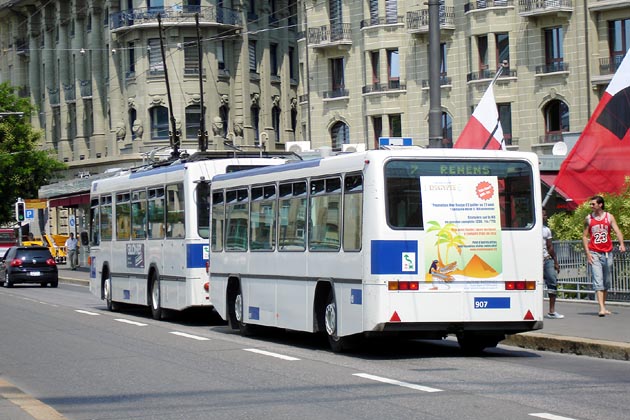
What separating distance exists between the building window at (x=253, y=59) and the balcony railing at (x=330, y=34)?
687 inches

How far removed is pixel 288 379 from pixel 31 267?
33787mm

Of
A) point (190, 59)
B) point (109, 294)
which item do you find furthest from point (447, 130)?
point (109, 294)

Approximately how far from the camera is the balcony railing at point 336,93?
56188 mm

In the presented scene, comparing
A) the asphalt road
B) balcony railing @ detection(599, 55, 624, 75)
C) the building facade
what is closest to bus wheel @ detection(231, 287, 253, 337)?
Result: the asphalt road

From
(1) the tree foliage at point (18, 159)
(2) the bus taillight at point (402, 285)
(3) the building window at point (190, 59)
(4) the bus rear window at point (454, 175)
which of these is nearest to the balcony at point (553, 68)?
(3) the building window at point (190, 59)

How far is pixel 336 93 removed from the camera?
56719 millimetres

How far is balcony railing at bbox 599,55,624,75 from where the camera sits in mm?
46062

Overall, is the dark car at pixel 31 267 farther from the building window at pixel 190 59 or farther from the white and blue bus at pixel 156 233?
the building window at pixel 190 59

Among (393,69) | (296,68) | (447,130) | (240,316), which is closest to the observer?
(240,316)

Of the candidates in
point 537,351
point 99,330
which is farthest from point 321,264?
point 99,330

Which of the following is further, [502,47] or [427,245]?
[502,47]

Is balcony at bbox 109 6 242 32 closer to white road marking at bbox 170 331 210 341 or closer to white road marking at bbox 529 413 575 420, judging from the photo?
white road marking at bbox 170 331 210 341

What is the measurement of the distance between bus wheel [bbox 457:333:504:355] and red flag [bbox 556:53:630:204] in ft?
24.0

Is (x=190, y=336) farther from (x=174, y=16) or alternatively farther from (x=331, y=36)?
(x=174, y=16)
